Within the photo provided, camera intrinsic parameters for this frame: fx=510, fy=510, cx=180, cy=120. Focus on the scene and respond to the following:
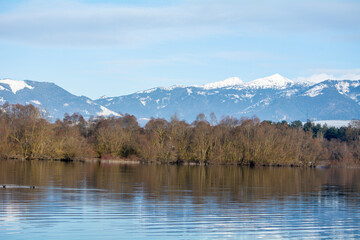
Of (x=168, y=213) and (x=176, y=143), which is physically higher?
(x=176, y=143)

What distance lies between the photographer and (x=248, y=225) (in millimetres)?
25141

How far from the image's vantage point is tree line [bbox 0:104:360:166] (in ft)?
294

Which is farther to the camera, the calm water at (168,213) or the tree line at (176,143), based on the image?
the tree line at (176,143)

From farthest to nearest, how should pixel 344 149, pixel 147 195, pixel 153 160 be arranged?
pixel 344 149 < pixel 153 160 < pixel 147 195

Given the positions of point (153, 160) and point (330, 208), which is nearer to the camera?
point (330, 208)

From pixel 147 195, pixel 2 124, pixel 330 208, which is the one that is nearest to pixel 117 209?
pixel 147 195

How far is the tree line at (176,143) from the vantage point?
89.6 meters

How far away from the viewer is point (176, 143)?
99.9 m

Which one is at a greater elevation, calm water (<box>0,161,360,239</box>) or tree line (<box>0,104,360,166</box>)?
tree line (<box>0,104,360,166</box>)

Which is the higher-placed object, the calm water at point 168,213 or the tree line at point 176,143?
the tree line at point 176,143

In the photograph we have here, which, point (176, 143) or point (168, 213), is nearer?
point (168, 213)

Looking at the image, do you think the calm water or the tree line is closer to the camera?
the calm water

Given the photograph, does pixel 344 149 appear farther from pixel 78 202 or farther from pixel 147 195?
pixel 78 202

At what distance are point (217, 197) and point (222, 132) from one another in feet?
219
